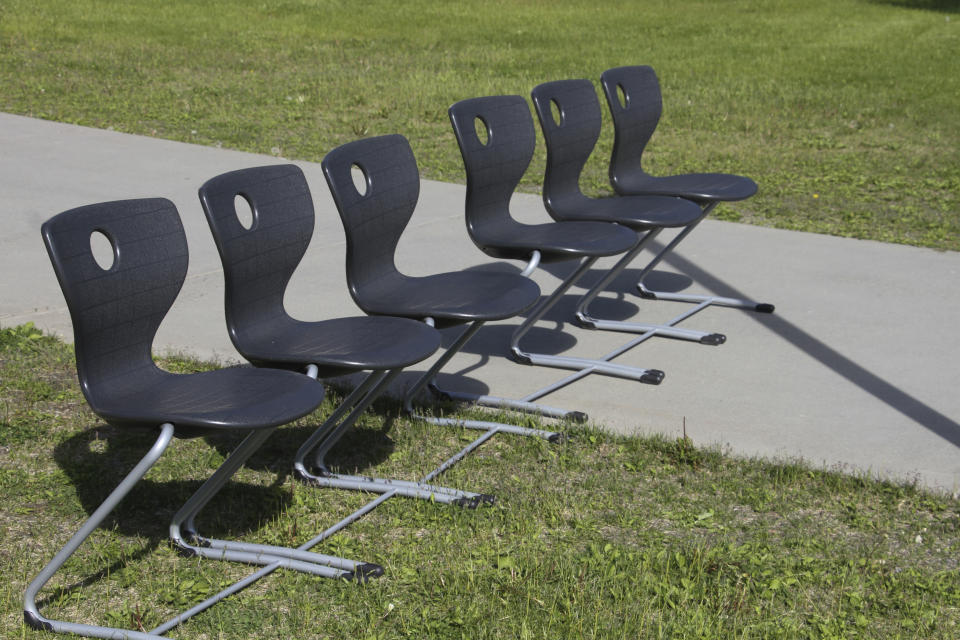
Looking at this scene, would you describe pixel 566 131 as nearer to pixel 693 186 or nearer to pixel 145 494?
pixel 693 186

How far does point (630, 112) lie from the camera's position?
6121mm

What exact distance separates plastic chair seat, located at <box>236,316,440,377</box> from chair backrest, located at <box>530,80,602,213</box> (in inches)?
73.4

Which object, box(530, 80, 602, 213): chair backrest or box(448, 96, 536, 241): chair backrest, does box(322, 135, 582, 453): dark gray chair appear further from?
box(530, 80, 602, 213): chair backrest

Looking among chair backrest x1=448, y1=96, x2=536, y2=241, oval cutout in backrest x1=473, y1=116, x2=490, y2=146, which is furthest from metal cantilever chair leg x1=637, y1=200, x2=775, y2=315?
oval cutout in backrest x1=473, y1=116, x2=490, y2=146

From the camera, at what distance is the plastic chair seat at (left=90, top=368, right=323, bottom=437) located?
119 inches

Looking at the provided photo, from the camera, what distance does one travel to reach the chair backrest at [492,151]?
16.2 ft

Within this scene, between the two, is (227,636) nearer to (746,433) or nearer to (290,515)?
(290,515)

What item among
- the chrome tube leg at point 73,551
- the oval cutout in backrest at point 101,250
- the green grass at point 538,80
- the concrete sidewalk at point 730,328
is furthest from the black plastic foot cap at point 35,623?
the green grass at point 538,80

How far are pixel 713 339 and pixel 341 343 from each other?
2.24 m

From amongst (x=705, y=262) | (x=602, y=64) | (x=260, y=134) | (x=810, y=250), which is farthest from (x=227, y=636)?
(x=602, y=64)

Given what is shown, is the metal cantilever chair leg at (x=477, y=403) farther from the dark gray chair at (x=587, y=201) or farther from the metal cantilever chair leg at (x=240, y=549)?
A: the metal cantilever chair leg at (x=240, y=549)

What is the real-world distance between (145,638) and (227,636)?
210 millimetres

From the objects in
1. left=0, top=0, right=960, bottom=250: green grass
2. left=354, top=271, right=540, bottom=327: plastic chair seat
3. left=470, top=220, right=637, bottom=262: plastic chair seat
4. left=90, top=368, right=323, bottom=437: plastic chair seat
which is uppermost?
left=90, top=368, right=323, bottom=437: plastic chair seat

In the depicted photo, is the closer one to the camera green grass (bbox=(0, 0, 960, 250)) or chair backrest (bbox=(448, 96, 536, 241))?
chair backrest (bbox=(448, 96, 536, 241))
